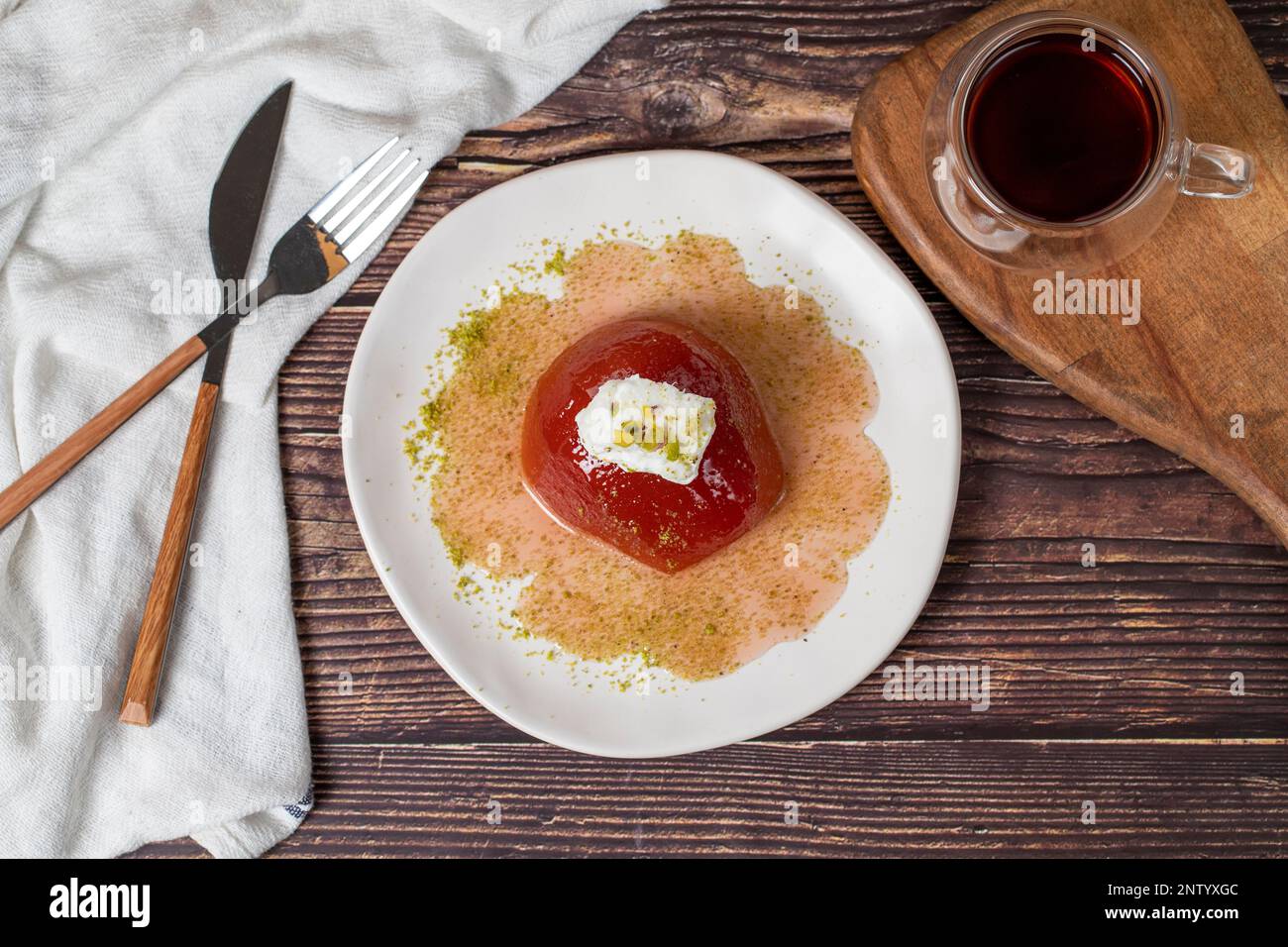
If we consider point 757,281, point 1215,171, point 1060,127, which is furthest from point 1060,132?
point 757,281

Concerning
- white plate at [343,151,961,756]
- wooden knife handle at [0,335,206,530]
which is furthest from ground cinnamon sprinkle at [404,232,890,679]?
wooden knife handle at [0,335,206,530]

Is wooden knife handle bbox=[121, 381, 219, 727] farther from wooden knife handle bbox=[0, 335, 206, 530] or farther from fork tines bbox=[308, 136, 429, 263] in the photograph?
fork tines bbox=[308, 136, 429, 263]

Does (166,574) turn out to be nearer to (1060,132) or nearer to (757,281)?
(757,281)

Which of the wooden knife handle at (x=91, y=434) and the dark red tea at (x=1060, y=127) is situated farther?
the wooden knife handle at (x=91, y=434)

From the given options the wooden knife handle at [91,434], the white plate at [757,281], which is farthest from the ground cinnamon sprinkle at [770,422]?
the wooden knife handle at [91,434]

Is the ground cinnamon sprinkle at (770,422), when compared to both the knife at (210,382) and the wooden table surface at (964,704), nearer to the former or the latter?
the wooden table surface at (964,704)
